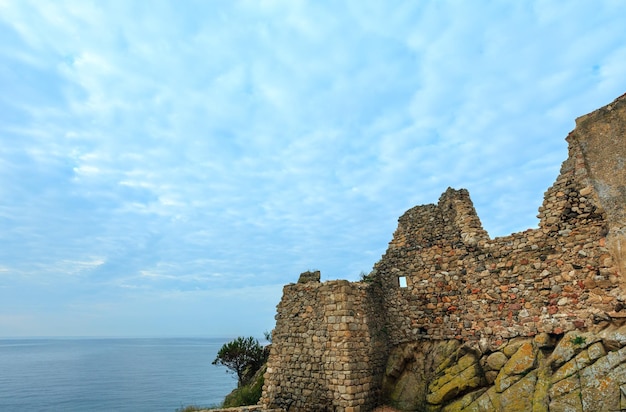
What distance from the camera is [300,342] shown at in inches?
511

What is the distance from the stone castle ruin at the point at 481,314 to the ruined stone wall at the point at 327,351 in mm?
40

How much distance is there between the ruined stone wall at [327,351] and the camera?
1144cm

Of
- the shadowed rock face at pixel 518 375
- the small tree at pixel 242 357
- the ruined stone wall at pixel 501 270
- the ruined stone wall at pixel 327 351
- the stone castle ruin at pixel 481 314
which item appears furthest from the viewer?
the small tree at pixel 242 357

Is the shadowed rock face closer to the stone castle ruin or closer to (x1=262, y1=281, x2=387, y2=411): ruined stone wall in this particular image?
the stone castle ruin

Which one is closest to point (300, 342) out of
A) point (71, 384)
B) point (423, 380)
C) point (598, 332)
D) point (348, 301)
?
point (348, 301)

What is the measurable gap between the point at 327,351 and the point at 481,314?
4.71 meters

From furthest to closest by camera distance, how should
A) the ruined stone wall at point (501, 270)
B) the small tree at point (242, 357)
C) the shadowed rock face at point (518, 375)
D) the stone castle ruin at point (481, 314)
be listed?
the small tree at point (242, 357), the ruined stone wall at point (501, 270), the stone castle ruin at point (481, 314), the shadowed rock face at point (518, 375)

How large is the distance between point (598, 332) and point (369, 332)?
6.16 meters

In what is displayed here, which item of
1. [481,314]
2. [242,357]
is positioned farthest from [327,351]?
[242,357]

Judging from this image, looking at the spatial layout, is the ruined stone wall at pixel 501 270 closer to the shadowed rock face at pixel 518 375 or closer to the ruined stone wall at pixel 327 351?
the shadowed rock face at pixel 518 375

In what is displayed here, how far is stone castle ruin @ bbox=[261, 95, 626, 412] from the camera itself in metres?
8.30

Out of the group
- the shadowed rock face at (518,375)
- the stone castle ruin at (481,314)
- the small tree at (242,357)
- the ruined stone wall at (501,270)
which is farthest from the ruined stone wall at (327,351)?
the small tree at (242,357)

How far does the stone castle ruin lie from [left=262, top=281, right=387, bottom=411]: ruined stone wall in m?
0.04

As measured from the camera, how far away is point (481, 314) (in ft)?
35.0
